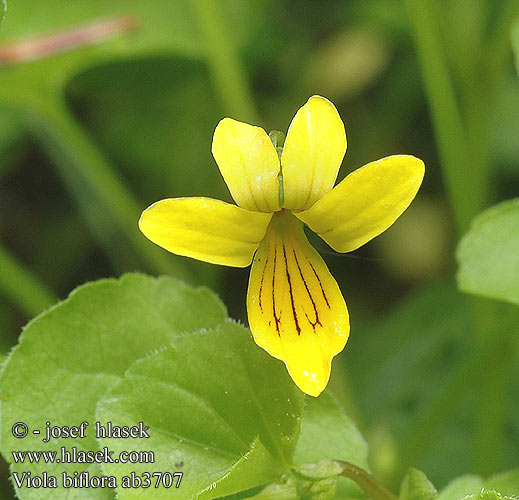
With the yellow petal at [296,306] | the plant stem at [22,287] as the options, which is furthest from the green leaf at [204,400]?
the plant stem at [22,287]

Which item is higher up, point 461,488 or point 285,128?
point 285,128

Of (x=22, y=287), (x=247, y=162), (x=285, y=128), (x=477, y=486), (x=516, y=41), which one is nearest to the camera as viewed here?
(x=247, y=162)

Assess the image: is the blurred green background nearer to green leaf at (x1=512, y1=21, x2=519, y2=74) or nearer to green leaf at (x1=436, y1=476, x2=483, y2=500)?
green leaf at (x1=512, y1=21, x2=519, y2=74)

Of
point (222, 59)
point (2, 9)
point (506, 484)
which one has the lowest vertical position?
point (506, 484)

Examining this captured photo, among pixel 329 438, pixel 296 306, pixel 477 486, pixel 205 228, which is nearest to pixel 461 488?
pixel 477 486

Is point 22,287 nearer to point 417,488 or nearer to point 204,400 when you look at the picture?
point 204,400

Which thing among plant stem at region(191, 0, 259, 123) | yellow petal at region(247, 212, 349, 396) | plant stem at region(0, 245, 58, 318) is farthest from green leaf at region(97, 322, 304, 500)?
plant stem at region(191, 0, 259, 123)

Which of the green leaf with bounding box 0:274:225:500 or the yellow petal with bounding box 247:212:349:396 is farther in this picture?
the green leaf with bounding box 0:274:225:500
